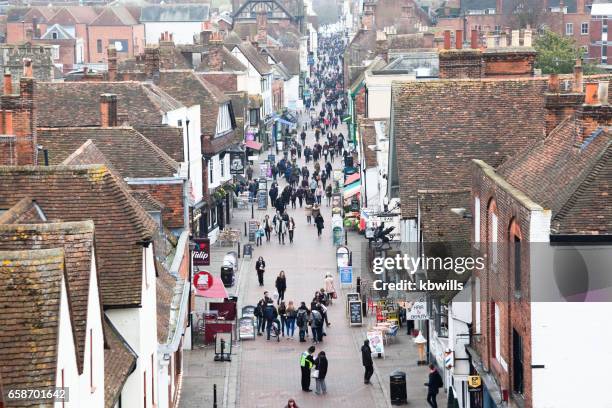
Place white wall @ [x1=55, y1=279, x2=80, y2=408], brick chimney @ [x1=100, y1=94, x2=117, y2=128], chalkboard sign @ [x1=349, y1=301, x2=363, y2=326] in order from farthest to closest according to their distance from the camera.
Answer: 1. brick chimney @ [x1=100, y1=94, x2=117, y2=128]
2. chalkboard sign @ [x1=349, y1=301, x2=363, y2=326]
3. white wall @ [x1=55, y1=279, x2=80, y2=408]

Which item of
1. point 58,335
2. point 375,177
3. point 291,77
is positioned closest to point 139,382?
point 58,335

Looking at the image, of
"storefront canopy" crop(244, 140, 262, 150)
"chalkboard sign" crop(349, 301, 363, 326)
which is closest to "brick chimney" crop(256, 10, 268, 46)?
"storefront canopy" crop(244, 140, 262, 150)

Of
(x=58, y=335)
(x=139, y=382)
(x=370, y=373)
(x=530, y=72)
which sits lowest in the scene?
(x=370, y=373)

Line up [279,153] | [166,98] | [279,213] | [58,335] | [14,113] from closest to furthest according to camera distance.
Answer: [58,335] → [14,113] → [166,98] → [279,213] → [279,153]

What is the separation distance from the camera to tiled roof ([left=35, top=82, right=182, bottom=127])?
54031 mm

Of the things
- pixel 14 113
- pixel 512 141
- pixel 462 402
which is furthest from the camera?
pixel 512 141

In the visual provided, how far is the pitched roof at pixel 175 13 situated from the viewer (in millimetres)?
165375

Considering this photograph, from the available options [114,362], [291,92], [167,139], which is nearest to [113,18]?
[291,92]

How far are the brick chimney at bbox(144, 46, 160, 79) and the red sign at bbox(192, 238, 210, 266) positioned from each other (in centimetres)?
2193

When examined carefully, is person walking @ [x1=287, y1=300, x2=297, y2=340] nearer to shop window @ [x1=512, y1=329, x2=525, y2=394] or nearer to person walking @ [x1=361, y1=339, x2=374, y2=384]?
person walking @ [x1=361, y1=339, x2=374, y2=384]

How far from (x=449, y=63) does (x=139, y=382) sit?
23.6m

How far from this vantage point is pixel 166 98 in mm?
59719

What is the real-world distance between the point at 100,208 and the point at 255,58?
8588 centimetres

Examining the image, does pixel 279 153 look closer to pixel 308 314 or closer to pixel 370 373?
pixel 308 314
